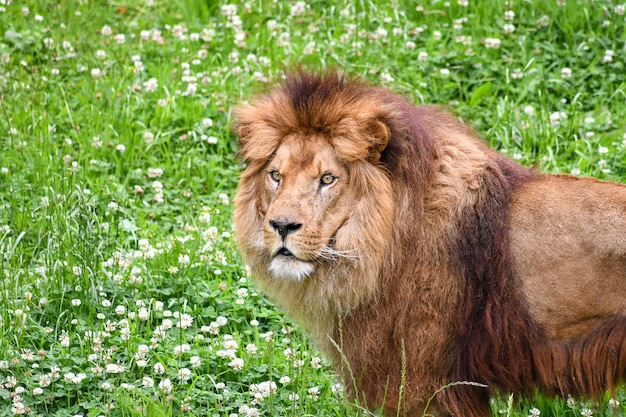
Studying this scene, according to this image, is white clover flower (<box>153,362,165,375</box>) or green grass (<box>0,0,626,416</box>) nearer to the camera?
white clover flower (<box>153,362,165,375</box>)

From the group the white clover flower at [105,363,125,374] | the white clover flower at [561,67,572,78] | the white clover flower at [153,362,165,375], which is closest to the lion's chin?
the white clover flower at [153,362,165,375]

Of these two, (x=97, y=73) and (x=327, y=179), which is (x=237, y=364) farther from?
(x=97, y=73)

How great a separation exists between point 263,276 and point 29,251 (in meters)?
2.13

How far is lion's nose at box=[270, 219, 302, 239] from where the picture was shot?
165 inches

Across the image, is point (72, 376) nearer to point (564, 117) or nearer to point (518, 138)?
point (518, 138)

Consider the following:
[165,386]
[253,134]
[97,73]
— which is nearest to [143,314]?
[165,386]

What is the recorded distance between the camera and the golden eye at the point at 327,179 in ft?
14.2

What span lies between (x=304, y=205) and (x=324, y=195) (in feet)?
0.39

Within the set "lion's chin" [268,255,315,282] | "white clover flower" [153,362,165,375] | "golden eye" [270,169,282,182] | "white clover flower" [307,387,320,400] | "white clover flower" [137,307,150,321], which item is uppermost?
"golden eye" [270,169,282,182]

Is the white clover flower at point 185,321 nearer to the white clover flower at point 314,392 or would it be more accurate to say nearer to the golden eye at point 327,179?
the white clover flower at point 314,392

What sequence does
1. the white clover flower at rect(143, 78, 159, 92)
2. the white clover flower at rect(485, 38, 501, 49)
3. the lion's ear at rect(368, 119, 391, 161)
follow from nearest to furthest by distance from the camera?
the lion's ear at rect(368, 119, 391, 161) < the white clover flower at rect(143, 78, 159, 92) < the white clover flower at rect(485, 38, 501, 49)

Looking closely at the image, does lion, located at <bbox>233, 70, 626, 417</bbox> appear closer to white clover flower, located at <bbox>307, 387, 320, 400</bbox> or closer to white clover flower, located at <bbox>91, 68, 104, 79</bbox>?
white clover flower, located at <bbox>307, 387, 320, 400</bbox>

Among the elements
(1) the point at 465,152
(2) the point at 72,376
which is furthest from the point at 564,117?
(2) the point at 72,376

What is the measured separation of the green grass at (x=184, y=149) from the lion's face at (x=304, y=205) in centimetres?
52
